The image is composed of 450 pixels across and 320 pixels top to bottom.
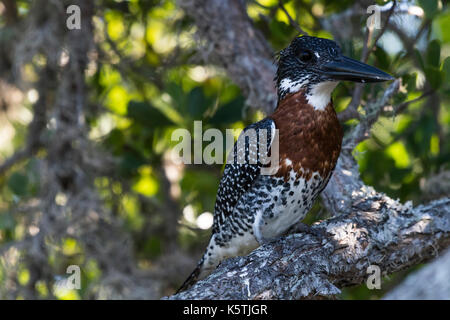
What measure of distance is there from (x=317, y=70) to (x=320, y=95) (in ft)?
Answer: 0.49

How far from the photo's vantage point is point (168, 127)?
3.89m

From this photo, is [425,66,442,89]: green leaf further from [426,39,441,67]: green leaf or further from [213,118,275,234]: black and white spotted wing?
[213,118,275,234]: black and white spotted wing

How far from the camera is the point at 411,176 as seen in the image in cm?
368

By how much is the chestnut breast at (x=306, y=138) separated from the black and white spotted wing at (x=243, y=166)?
9cm

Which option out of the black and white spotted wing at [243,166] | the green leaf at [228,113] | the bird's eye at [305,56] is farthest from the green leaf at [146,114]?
the bird's eye at [305,56]

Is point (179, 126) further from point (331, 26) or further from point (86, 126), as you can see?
point (331, 26)

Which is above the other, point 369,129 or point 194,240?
point 369,129

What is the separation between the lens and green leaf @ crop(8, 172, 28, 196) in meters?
3.70

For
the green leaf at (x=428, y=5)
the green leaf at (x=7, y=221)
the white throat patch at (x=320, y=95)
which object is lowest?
the green leaf at (x=7, y=221)

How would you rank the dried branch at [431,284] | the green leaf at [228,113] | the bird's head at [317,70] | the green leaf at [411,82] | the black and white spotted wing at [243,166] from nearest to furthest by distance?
the dried branch at [431,284], the bird's head at [317,70], the black and white spotted wing at [243,166], the green leaf at [411,82], the green leaf at [228,113]

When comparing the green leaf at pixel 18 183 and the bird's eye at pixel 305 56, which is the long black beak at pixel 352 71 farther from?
the green leaf at pixel 18 183

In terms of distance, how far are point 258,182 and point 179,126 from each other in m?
1.08

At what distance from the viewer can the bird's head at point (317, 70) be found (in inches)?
108
